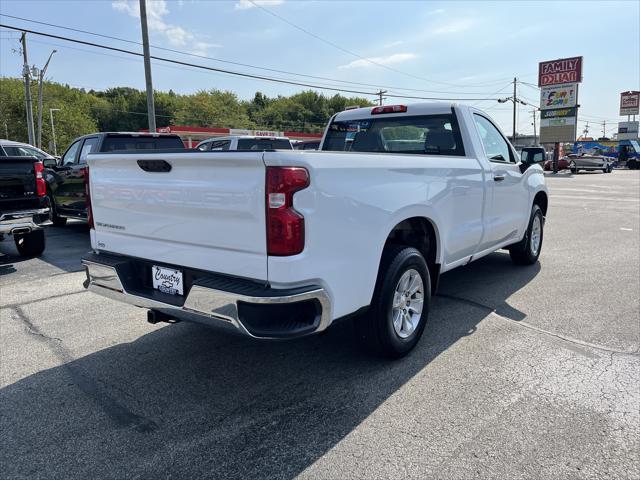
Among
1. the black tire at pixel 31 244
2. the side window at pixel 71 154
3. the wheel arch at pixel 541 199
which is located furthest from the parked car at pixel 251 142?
the wheel arch at pixel 541 199

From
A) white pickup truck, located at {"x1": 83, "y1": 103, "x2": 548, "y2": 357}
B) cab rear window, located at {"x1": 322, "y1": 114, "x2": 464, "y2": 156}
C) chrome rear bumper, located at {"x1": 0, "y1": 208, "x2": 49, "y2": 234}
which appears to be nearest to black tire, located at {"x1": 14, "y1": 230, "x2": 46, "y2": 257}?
chrome rear bumper, located at {"x1": 0, "y1": 208, "x2": 49, "y2": 234}

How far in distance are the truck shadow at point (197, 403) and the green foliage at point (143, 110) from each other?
2389 inches

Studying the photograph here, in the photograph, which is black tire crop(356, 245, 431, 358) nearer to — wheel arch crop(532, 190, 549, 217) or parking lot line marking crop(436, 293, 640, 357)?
parking lot line marking crop(436, 293, 640, 357)

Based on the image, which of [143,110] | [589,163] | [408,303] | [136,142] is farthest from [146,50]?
[143,110]

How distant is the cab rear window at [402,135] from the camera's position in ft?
15.9

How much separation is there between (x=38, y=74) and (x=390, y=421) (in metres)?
44.8

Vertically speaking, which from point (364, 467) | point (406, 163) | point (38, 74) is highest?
point (38, 74)

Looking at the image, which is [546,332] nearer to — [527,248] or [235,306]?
[527,248]

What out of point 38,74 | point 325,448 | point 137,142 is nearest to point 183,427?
point 325,448

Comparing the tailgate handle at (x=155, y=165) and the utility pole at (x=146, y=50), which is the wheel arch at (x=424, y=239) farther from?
the utility pole at (x=146, y=50)

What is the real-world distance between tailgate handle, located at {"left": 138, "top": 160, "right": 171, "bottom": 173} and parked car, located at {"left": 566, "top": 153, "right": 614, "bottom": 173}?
133 feet

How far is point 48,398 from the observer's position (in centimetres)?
323

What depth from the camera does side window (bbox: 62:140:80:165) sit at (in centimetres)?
962

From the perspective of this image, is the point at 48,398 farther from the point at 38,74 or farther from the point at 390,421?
the point at 38,74
